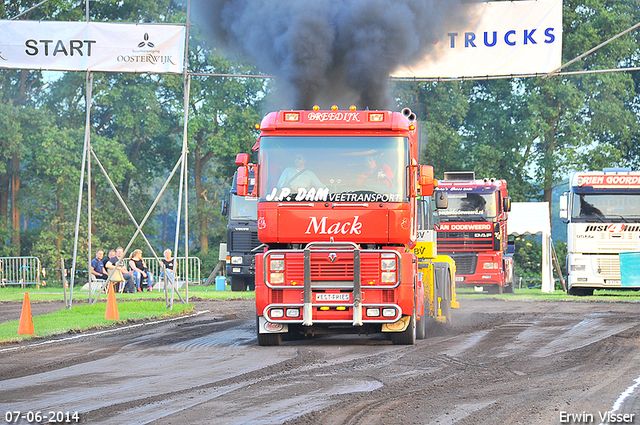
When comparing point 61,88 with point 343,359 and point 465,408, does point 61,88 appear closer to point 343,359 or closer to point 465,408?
point 343,359

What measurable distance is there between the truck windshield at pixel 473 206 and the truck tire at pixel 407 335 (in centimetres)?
1719

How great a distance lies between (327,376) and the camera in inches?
392

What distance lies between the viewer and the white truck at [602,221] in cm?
2625

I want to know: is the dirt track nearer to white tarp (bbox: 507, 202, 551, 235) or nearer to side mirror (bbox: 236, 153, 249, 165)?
side mirror (bbox: 236, 153, 249, 165)

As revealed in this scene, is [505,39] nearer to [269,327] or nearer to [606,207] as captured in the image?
[606,207]

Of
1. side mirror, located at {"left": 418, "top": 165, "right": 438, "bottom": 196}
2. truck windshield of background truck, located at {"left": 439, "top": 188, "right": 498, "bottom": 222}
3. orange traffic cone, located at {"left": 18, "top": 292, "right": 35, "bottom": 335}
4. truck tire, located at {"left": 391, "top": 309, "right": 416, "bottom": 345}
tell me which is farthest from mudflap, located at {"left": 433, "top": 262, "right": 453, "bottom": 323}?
truck windshield of background truck, located at {"left": 439, "top": 188, "right": 498, "bottom": 222}

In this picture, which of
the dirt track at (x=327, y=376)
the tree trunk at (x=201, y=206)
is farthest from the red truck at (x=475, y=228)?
the tree trunk at (x=201, y=206)

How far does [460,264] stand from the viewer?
102 ft

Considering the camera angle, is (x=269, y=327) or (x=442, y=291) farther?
(x=442, y=291)

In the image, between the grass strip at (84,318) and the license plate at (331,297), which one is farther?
the grass strip at (84,318)

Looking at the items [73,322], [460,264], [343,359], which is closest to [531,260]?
[460,264]

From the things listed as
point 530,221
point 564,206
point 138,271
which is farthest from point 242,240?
point 530,221

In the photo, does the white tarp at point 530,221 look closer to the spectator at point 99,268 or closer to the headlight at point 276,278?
the spectator at point 99,268

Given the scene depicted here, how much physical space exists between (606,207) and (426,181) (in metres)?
14.7
